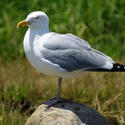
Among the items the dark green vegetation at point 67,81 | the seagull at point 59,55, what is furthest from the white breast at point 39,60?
the dark green vegetation at point 67,81

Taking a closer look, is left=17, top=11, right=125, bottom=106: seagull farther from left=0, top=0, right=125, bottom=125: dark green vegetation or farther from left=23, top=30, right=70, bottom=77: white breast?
left=0, top=0, right=125, bottom=125: dark green vegetation

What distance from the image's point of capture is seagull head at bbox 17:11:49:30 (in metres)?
4.32

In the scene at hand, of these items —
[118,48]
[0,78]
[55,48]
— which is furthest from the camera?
[118,48]

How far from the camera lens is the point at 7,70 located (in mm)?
6117

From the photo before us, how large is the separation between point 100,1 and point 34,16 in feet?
10.7

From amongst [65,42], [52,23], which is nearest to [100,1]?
[52,23]

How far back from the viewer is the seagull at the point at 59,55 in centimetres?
421

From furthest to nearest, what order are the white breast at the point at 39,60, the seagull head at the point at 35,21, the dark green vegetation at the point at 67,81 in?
the dark green vegetation at the point at 67,81 < the seagull head at the point at 35,21 < the white breast at the point at 39,60

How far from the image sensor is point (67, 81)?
5.75 m

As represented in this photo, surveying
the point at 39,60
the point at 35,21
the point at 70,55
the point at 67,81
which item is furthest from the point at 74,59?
the point at 67,81

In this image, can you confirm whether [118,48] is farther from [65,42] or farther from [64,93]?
[65,42]

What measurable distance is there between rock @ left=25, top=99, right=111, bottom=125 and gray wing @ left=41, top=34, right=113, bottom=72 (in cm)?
45

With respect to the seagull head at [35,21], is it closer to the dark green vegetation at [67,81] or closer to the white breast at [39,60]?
the white breast at [39,60]

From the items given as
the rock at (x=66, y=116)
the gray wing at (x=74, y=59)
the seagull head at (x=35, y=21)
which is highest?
the seagull head at (x=35, y=21)
